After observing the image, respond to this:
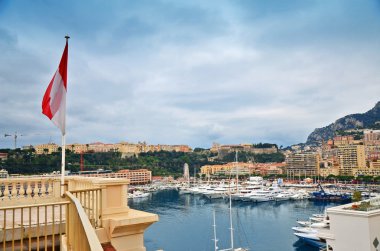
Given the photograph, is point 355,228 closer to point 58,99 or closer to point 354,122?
point 58,99

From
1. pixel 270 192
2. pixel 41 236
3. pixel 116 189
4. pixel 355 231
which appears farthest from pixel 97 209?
pixel 270 192

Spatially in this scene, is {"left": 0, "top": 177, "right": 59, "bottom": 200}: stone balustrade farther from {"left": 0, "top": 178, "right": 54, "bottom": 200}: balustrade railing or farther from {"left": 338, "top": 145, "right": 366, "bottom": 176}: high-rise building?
{"left": 338, "top": 145, "right": 366, "bottom": 176}: high-rise building

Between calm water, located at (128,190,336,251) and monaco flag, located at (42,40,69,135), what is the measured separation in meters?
18.8

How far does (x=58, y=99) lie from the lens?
3.54m

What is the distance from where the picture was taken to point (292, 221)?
2858cm

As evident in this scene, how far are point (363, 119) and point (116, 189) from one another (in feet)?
484

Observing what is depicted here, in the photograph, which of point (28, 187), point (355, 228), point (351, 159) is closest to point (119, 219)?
point (28, 187)

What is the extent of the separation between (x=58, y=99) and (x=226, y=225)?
25454 mm

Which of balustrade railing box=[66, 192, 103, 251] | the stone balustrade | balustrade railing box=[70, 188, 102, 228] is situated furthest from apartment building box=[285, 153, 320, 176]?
balustrade railing box=[66, 192, 103, 251]

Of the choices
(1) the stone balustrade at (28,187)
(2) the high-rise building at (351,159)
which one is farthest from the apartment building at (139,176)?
(1) the stone balustrade at (28,187)

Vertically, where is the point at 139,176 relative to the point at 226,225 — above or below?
above

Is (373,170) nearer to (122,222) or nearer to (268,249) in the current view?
(268,249)

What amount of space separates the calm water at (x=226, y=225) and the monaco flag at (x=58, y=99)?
1879 centimetres

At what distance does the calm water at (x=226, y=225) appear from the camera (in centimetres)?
Result: 2139
